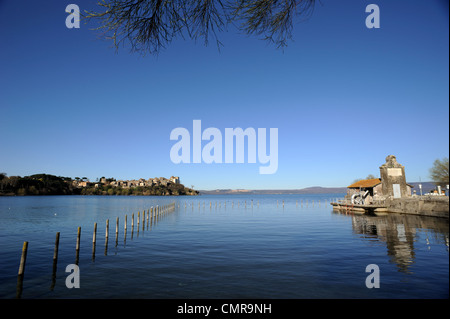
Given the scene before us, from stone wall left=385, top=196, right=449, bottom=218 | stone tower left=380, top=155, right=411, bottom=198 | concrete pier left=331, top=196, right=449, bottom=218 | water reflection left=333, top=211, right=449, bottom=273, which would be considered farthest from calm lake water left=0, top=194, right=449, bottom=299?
stone tower left=380, top=155, right=411, bottom=198

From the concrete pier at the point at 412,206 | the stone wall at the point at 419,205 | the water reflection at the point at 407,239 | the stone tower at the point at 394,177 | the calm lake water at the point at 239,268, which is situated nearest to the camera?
the calm lake water at the point at 239,268

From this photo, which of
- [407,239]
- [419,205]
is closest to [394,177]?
[419,205]

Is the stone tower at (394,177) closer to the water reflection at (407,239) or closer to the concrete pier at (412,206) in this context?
the concrete pier at (412,206)

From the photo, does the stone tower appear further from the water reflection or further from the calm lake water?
the calm lake water

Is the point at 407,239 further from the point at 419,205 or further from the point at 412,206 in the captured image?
the point at 412,206

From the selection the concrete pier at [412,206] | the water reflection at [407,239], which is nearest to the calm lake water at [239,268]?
the water reflection at [407,239]

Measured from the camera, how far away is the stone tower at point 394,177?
4375 cm

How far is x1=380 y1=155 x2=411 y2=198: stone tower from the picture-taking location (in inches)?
1722

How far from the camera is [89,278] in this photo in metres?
13.1
